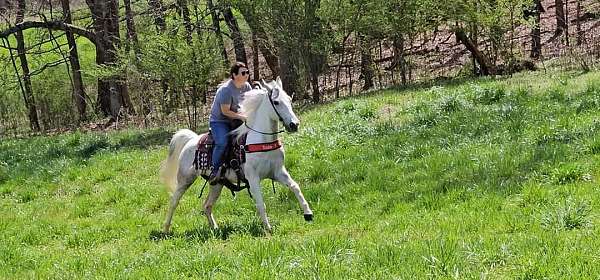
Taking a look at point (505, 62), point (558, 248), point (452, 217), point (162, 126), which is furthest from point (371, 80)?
point (558, 248)

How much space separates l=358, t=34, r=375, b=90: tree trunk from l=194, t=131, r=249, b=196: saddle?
15.1 m

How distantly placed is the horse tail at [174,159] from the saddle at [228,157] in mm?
681

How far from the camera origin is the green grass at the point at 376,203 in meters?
6.01

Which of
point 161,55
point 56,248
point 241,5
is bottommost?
point 56,248

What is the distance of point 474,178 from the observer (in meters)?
9.72

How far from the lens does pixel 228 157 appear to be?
30.8ft

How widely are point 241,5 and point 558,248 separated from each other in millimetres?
18587

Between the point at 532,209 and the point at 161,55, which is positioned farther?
the point at 161,55

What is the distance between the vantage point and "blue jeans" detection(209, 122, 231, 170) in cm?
937

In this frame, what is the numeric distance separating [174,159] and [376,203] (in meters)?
3.34

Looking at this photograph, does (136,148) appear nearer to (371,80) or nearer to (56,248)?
(56,248)

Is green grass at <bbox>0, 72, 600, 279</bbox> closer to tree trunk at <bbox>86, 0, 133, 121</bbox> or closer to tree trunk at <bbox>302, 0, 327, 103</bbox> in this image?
tree trunk at <bbox>302, 0, 327, 103</bbox>

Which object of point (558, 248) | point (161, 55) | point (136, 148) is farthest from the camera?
point (161, 55)

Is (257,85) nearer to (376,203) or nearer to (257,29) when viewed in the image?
(376,203)
